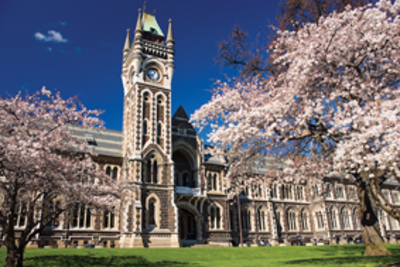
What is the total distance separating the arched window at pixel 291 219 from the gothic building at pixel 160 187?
15 centimetres

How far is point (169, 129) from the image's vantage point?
120ft

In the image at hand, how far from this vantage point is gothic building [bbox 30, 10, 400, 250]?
105 ft

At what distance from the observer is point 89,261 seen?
1820 centimetres

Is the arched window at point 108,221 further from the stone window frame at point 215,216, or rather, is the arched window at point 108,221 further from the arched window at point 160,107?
the arched window at point 160,107

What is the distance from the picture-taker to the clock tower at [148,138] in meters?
31.6

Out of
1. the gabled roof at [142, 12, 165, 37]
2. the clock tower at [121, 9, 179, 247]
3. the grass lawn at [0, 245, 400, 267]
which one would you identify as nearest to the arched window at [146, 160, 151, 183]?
the clock tower at [121, 9, 179, 247]

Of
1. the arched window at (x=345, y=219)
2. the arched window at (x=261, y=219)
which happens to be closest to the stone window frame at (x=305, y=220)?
the arched window at (x=345, y=219)

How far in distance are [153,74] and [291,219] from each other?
29.4 meters

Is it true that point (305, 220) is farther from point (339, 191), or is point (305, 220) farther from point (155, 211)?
point (155, 211)

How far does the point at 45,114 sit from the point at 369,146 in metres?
13.4

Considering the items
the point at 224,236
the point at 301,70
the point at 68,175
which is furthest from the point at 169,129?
the point at 301,70

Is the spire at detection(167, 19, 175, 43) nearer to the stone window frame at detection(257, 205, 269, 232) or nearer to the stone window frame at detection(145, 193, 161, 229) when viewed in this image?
the stone window frame at detection(145, 193, 161, 229)

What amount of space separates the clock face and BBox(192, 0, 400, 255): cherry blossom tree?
22449 millimetres

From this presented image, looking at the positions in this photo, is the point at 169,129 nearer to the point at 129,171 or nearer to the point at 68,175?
the point at 129,171
